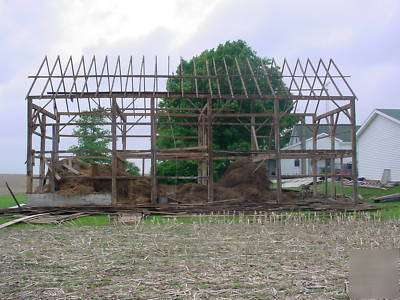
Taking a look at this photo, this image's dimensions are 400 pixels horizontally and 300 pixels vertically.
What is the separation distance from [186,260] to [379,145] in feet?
97.7

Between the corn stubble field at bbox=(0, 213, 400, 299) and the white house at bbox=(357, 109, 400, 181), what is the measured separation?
20.2 meters

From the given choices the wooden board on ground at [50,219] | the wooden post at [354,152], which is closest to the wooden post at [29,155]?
the wooden board on ground at [50,219]

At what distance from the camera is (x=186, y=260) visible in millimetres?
9016

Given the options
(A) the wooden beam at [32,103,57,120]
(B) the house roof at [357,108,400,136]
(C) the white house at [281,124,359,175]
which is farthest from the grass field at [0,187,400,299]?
(C) the white house at [281,124,359,175]

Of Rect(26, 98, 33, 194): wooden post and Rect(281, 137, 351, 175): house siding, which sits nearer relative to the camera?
Rect(26, 98, 33, 194): wooden post

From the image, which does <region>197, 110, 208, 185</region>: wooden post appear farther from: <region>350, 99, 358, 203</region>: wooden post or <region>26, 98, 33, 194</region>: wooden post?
<region>26, 98, 33, 194</region>: wooden post

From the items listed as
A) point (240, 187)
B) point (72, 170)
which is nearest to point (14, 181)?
point (72, 170)

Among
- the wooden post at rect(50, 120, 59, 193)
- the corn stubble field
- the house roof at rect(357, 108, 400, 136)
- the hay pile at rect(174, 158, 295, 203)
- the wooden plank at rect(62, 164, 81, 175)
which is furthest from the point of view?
the house roof at rect(357, 108, 400, 136)

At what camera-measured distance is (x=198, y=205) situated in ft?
68.6

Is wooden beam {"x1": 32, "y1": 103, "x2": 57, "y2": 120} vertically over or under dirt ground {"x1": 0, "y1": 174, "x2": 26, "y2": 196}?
over

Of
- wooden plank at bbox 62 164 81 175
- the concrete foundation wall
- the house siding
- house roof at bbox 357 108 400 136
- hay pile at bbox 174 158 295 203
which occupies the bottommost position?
the concrete foundation wall

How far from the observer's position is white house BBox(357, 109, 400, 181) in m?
32.6

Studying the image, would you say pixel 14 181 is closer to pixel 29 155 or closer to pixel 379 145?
pixel 29 155

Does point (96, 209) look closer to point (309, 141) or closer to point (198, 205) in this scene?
point (198, 205)
